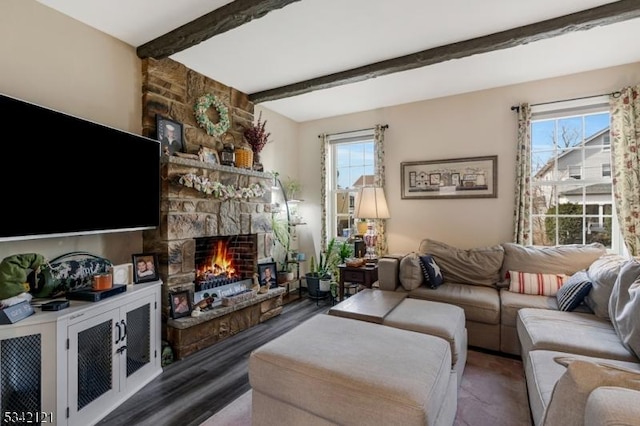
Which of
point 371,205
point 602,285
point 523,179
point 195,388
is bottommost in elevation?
point 195,388

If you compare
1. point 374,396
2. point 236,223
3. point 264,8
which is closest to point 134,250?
point 236,223

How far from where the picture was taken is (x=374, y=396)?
50.4 inches

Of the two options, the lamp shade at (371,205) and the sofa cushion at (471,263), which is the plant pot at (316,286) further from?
the sofa cushion at (471,263)

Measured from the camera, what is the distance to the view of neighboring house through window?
328cm

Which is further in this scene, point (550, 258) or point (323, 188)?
point (323, 188)

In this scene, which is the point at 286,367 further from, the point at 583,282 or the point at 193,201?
the point at 583,282

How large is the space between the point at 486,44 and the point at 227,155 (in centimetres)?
266

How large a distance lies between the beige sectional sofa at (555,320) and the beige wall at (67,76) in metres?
2.73

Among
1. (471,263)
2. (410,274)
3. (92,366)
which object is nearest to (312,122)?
(410,274)

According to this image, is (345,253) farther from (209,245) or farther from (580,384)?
(580,384)

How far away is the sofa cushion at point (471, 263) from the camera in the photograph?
3244 mm

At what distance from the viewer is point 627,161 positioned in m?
3.00

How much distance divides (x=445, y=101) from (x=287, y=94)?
2.00 metres

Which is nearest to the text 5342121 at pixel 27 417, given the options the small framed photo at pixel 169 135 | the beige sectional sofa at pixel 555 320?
the small framed photo at pixel 169 135
